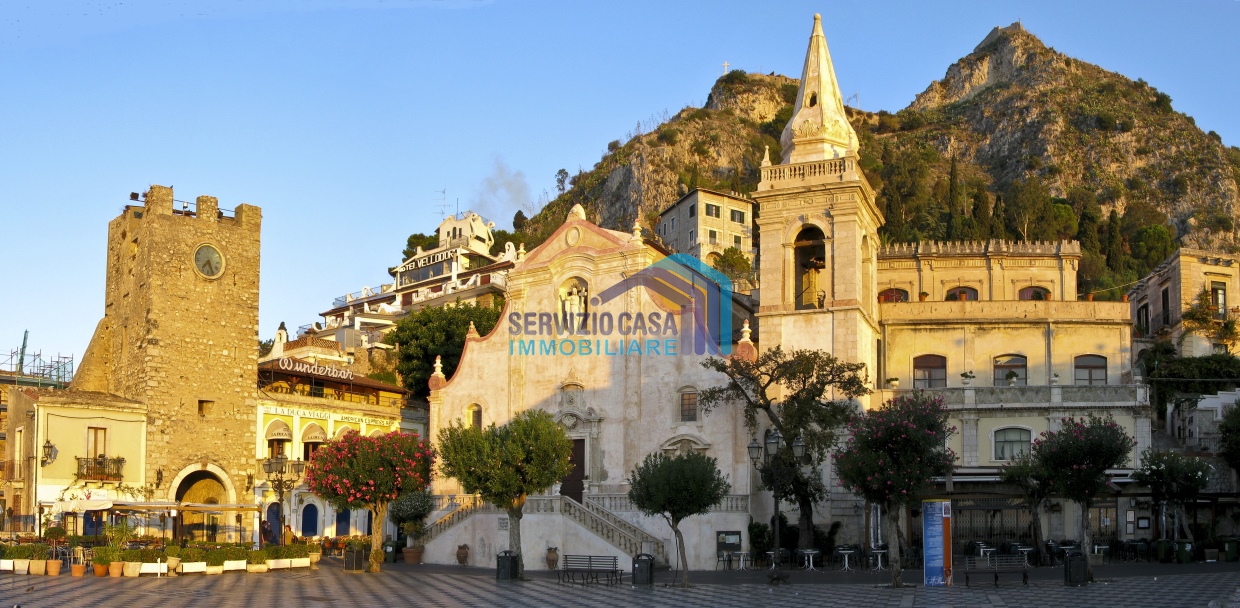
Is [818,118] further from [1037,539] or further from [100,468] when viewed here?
[100,468]

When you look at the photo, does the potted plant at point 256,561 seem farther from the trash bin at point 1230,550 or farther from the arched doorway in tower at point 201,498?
the trash bin at point 1230,550

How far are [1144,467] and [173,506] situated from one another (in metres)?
32.5

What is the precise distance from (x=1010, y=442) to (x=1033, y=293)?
38.0 feet


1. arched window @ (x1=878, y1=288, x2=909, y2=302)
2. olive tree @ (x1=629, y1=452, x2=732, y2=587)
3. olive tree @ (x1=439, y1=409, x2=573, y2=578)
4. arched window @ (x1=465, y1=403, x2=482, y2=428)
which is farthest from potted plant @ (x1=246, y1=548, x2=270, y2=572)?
arched window @ (x1=878, y1=288, x2=909, y2=302)

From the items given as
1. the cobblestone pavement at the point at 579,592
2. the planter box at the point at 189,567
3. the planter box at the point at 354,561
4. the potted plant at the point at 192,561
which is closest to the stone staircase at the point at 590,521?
the cobblestone pavement at the point at 579,592

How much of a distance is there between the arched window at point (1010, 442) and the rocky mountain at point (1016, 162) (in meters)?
43.0

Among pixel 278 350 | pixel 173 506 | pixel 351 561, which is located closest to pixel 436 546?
pixel 351 561

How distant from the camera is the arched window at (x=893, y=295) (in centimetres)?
5497

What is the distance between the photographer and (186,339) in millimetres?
47844

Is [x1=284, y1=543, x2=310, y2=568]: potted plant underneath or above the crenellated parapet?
underneath

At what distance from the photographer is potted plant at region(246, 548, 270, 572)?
3488cm

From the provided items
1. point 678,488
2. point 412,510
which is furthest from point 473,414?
point 678,488

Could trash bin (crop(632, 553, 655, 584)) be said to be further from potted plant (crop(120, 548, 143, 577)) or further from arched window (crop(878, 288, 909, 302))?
arched window (crop(878, 288, 909, 302))

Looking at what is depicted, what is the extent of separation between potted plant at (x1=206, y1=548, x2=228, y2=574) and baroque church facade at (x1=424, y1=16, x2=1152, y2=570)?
9757 millimetres
